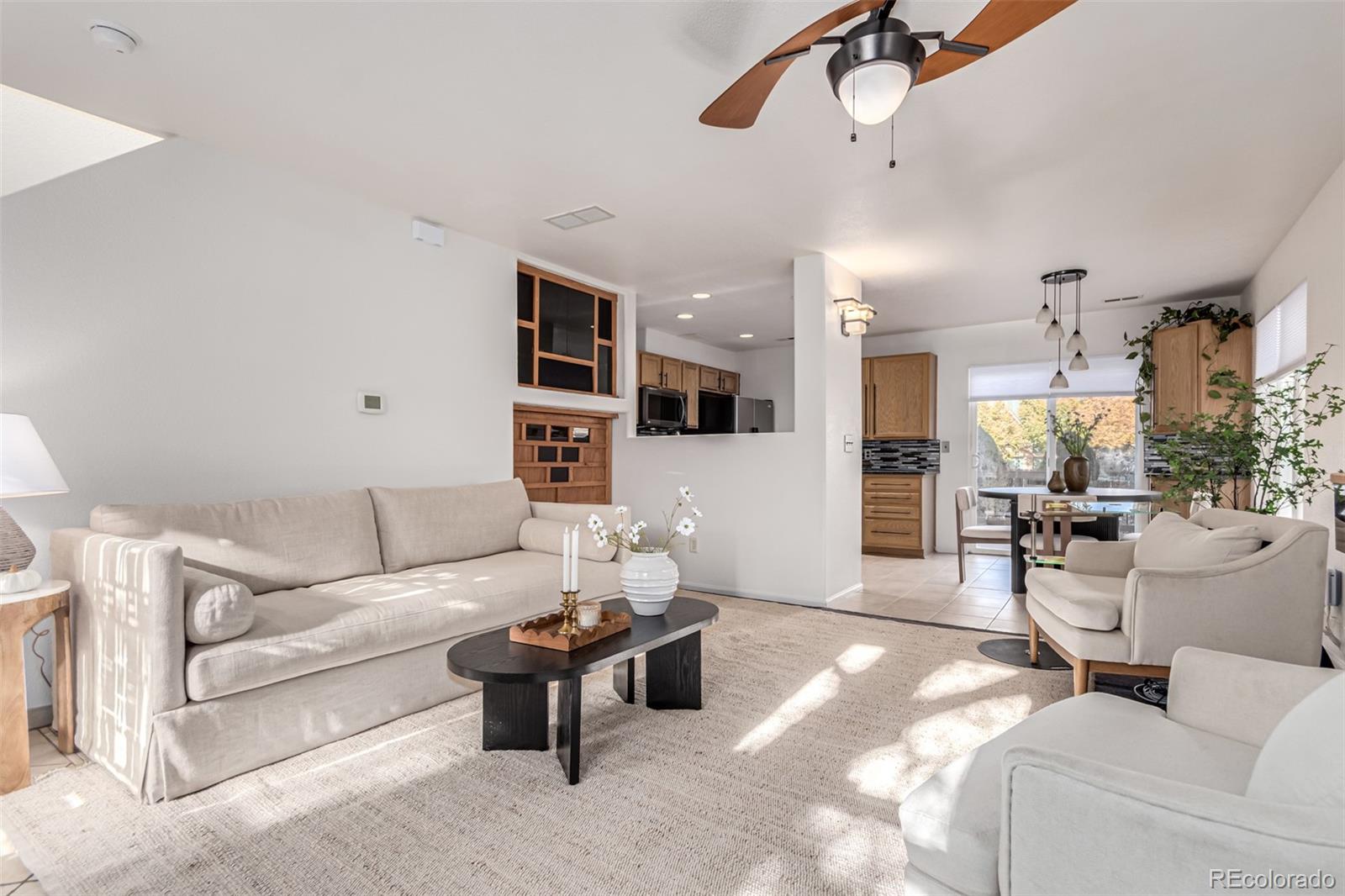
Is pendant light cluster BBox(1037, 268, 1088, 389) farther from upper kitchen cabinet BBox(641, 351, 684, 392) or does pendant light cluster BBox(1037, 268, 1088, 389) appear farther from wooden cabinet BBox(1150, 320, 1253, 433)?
upper kitchen cabinet BBox(641, 351, 684, 392)

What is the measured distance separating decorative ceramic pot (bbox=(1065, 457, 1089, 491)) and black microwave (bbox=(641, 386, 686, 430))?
3102mm

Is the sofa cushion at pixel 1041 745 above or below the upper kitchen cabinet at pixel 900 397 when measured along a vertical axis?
below

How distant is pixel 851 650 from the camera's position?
3.66 meters

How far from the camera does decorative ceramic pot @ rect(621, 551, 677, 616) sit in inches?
105

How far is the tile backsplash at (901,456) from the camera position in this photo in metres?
7.55

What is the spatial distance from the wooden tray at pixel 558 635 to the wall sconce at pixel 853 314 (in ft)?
10.6

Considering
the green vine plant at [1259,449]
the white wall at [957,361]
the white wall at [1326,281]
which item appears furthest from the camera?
the white wall at [957,361]

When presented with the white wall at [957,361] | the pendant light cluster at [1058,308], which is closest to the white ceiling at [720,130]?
the pendant light cluster at [1058,308]

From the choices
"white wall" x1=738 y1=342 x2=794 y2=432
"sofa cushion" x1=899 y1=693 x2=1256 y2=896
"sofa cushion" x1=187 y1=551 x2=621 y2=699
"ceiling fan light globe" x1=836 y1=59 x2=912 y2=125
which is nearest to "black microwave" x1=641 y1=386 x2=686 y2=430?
"sofa cushion" x1=187 y1=551 x2=621 y2=699

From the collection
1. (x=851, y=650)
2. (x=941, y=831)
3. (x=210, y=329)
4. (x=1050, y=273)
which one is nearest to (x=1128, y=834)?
(x=941, y=831)

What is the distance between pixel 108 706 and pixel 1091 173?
15.2ft

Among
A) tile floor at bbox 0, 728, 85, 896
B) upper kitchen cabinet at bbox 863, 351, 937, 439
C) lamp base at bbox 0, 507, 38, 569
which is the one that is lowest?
tile floor at bbox 0, 728, 85, 896

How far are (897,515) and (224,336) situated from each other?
6.43m

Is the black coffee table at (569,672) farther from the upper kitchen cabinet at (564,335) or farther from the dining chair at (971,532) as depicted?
the dining chair at (971,532)
